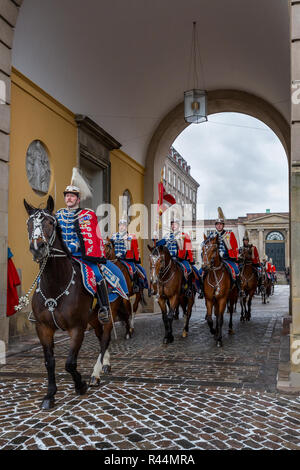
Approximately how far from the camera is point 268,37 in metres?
12.3

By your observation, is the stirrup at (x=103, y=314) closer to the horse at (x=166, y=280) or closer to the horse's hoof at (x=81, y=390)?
the horse's hoof at (x=81, y=390)

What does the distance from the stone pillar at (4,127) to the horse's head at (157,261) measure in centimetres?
273

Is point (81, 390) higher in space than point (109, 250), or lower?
lower

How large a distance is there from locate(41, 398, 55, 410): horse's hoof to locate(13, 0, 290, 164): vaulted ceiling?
24.3 feet

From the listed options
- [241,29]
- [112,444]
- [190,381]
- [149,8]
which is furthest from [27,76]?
[112,444]

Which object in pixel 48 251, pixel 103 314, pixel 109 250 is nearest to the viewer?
pixel 48 251

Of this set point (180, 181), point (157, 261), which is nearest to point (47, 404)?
point (157, 261)

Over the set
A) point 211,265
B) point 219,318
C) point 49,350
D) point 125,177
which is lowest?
point 219,318

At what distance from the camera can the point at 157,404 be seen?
4.74 meters

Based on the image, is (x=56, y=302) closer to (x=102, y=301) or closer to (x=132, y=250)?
(x=102, y=301)

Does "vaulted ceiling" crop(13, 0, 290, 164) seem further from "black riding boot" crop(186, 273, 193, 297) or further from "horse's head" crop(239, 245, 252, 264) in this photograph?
"black riding boot" crop(186, 273, 193, 297)

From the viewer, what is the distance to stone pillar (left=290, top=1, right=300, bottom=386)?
5571mm

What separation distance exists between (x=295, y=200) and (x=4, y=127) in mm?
5352
